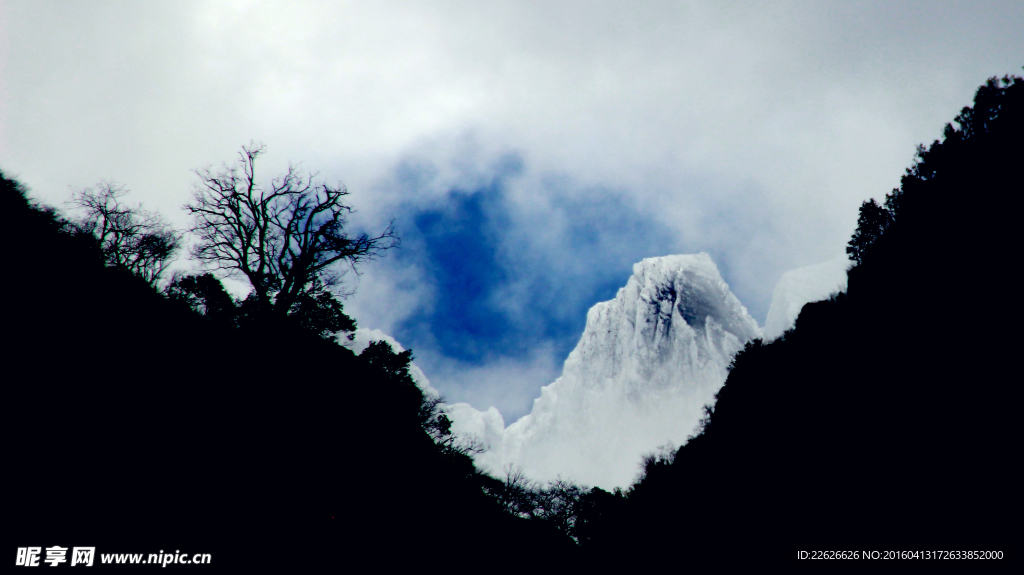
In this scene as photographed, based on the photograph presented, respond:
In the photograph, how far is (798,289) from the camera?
175 m

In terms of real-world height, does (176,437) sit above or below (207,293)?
below

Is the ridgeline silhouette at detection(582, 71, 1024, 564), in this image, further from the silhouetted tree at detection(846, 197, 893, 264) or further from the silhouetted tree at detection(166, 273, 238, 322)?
the silhouetted tree at detection(166, 273, 238, 322)

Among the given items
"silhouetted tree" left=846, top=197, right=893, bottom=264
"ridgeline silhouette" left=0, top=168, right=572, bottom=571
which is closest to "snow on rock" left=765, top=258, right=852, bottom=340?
"silhouetted tree" left=846, top=197, right=893, bottom=264

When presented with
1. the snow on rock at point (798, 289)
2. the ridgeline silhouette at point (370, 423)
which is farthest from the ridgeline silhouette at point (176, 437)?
the snow on rock at point (798, 289)

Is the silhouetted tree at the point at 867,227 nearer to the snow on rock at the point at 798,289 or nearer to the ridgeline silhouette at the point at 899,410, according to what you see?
the ridgeline silhouette at the point at 899,410

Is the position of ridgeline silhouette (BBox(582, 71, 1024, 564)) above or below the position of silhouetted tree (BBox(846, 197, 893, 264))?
below

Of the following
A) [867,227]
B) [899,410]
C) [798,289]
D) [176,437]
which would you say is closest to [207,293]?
[176,437]

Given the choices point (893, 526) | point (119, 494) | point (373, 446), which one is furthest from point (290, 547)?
point (893, 526)

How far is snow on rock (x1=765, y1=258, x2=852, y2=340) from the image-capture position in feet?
534

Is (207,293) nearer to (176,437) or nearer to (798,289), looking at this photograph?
(176,437)

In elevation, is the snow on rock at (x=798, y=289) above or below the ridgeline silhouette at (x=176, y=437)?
above

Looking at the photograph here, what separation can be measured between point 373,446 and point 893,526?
15462 millimetres

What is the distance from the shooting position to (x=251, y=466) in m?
7.55

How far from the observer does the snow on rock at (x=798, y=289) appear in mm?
162875
